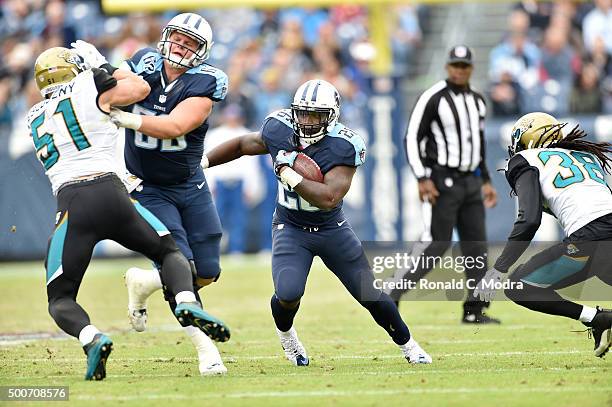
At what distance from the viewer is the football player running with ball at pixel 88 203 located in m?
5.56

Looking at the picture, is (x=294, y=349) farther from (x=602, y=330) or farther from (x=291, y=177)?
(x=602, y=330)

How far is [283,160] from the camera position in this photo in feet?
19.5

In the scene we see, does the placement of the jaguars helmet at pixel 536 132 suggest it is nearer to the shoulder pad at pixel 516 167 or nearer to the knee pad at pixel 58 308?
the shoulder pad at pixel 516 167

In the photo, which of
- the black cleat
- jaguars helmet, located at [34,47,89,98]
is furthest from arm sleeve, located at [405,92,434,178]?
jaguars helmet, located at [34,47,89,98]

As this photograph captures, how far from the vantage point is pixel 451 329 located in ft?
25.7

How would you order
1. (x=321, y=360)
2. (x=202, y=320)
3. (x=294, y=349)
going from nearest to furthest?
(x=202, y=320) < (x=294, y=349) < (x=321, y=360)

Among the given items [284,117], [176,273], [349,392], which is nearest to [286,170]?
[284,117]

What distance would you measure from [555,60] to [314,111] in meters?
9.88

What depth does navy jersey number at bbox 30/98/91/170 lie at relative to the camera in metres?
5.62

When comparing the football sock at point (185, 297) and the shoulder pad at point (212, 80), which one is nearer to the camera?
the football sock at point (185, 297)

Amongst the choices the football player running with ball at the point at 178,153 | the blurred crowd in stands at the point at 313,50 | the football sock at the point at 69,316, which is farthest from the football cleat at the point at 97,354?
the blurred crowd in stands at the point at 313,50

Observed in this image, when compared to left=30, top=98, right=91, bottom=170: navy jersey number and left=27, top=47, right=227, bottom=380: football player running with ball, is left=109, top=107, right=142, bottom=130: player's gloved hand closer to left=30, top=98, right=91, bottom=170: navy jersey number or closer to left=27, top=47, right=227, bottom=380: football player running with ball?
left=27, top=47, right=227, bottom=380: football player running with ball

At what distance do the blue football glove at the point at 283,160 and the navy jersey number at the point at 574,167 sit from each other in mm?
1317

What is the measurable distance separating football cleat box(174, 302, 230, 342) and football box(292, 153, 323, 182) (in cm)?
97
